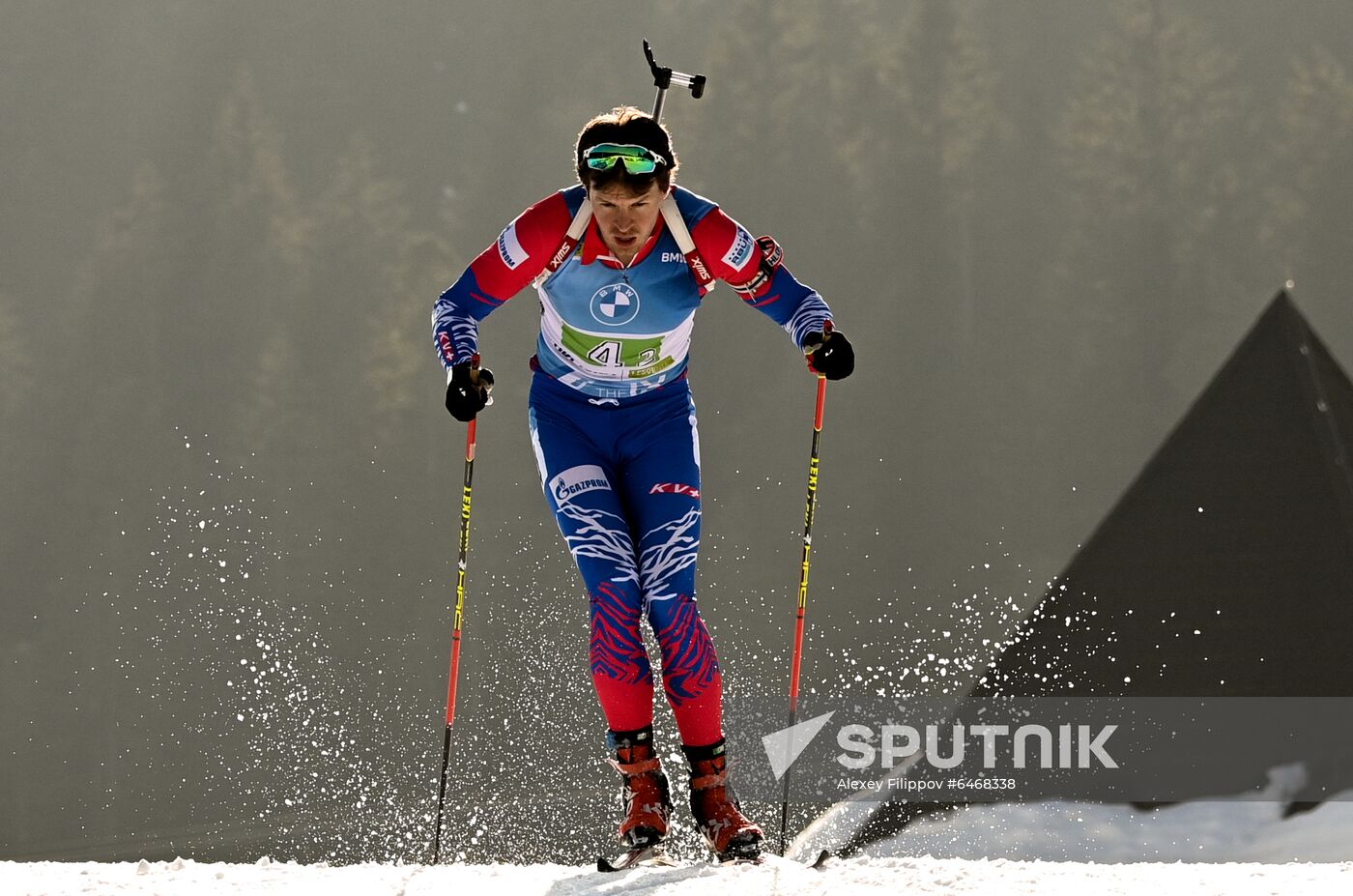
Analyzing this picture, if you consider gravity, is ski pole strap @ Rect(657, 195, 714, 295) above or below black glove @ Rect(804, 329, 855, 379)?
above

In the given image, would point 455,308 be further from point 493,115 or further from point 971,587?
point 493,115

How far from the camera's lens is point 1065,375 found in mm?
16984

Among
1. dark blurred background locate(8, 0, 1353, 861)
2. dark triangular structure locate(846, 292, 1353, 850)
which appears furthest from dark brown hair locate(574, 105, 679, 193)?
dark blurred background locate(8, 0, 1353, 861)

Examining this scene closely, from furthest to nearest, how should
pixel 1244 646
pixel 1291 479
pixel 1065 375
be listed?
pixel 1065 375
pixel 1291 479
pixel 1244 646

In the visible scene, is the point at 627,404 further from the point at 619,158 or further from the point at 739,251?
the point at 619,158

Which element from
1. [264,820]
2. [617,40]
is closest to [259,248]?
[617,40]

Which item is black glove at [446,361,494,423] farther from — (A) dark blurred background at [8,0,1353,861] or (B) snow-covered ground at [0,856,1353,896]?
(A) dark blurred background at [8,0,1353,861]

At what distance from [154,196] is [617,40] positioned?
642 cm

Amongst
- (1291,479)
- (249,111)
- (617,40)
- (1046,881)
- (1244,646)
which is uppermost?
(617,40)

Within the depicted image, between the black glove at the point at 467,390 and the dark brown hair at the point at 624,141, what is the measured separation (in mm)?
566

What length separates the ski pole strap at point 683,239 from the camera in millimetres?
3805

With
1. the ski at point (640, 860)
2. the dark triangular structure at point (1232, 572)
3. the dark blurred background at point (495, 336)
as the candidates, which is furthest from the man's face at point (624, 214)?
the dark blurred background at point (495, 336)

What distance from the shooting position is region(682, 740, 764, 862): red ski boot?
3.57 m

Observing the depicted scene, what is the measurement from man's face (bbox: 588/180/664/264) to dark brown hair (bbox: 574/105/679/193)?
0.02 metres
